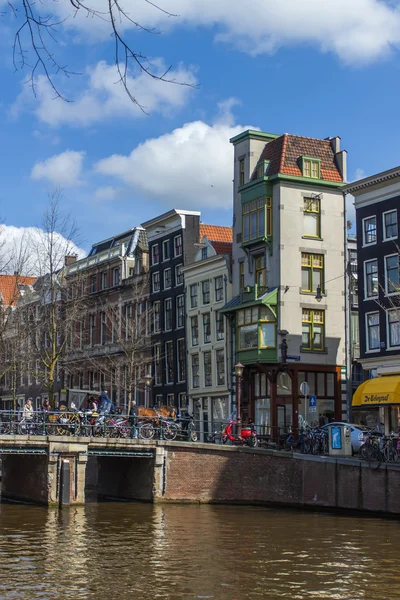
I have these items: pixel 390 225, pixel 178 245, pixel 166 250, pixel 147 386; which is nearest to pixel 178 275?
pixel 178 245

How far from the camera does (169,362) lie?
65.2 metres

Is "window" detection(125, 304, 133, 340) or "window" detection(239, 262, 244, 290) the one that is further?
"window" detection(125, 304, 133, 340)

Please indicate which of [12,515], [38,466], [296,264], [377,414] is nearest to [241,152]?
[296,264]

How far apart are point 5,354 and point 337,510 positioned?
25491 millimetres

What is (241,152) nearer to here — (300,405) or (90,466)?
(300,405)

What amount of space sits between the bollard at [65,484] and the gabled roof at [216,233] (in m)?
28.1

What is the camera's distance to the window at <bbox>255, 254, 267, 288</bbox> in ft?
183

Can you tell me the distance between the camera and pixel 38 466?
42906 mm

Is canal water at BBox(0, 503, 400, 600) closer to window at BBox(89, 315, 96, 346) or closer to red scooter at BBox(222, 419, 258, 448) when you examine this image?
red scooter at BBox(222, 419, 258, 448)

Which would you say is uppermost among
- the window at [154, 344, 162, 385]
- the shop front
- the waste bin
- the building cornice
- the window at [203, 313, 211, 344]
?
the building cornice

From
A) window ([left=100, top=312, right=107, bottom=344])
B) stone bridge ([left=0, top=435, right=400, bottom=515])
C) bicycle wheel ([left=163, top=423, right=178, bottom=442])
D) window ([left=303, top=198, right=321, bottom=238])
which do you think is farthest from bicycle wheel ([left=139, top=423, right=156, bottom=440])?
window ([left=100, top=312, right=107, bottom=344])

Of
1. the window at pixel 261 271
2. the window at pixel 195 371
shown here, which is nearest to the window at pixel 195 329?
the window at pixel 195 371

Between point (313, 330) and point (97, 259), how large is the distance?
86.0 ft

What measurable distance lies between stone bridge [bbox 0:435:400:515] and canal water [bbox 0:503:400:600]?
2.43m
